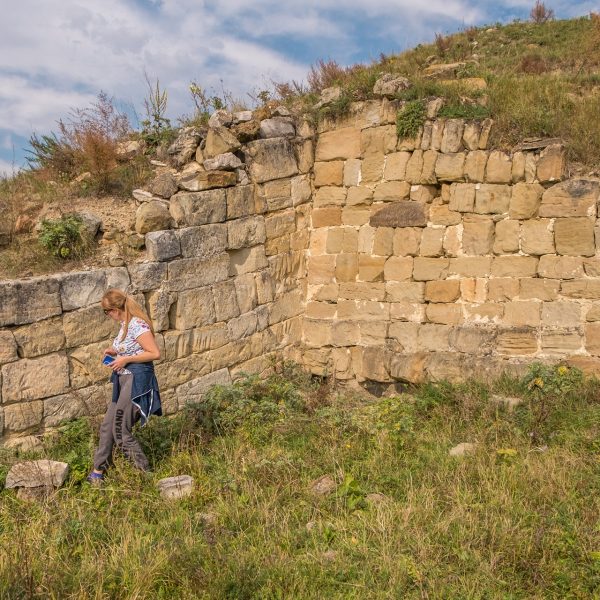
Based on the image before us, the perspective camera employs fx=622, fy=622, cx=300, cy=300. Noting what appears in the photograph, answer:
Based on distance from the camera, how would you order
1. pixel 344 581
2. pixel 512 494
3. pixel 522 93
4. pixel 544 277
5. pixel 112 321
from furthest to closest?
pixel 522 93 → pixel 544 277 → pixel 112 321 → pixel 512 494 → pixel 344 581

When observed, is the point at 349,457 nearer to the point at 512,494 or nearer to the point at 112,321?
the point at 512,494

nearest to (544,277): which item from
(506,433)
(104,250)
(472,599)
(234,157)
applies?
(506,433)

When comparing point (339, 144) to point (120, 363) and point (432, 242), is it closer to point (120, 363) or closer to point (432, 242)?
point (432, 242)

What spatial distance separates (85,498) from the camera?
474 centimetres

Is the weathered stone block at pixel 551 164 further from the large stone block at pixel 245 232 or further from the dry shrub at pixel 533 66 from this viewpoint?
the dry shrub at pixel 533 66

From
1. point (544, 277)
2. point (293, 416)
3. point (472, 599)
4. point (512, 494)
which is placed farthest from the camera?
point (544, 277)

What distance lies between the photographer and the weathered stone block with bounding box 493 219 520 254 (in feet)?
22.5

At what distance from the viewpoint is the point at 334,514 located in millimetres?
4457

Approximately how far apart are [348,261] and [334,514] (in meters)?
3.97

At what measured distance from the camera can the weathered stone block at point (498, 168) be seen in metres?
6.86

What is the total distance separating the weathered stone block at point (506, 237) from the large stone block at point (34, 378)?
4.69 m

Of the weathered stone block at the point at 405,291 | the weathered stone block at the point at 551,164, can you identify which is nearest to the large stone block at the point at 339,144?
the weathered stone block at the point at 405,291

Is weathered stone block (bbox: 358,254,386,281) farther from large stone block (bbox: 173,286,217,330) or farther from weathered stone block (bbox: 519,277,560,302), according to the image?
large stone block (bbox: 173,286,217,330)

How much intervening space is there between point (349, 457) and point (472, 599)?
2.03 m
